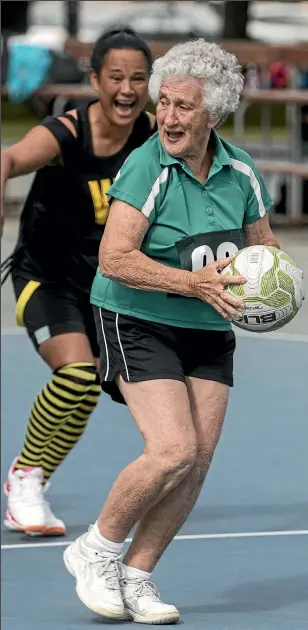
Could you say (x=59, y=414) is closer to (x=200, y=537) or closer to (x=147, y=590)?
(x=200, y=537)

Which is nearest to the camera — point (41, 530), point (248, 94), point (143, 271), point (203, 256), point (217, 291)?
point (217, 291)

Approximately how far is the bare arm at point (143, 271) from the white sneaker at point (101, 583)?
3.00 ft

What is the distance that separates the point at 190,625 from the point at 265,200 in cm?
142

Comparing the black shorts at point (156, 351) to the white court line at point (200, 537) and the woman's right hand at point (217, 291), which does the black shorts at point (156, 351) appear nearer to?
the woman's right hand at point (217, 291)

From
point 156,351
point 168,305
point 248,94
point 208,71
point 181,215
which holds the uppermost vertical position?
point 208,71

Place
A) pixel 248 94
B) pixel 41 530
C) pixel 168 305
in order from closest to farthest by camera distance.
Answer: pixel 168 305 < pixel 41 530 < pixel 248 94

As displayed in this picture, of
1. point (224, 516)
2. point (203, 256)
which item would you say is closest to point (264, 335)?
point (224, 516)

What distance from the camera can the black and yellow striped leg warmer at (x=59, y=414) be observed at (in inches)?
252

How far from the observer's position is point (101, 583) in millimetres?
5074

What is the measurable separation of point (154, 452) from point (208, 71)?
1195mm

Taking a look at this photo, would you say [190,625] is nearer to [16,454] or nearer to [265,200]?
[265,200]

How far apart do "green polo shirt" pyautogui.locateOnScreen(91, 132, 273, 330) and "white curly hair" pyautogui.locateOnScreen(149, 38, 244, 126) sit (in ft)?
0.60

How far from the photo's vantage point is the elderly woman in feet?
15.9

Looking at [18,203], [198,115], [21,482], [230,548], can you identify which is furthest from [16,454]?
[18,203]
